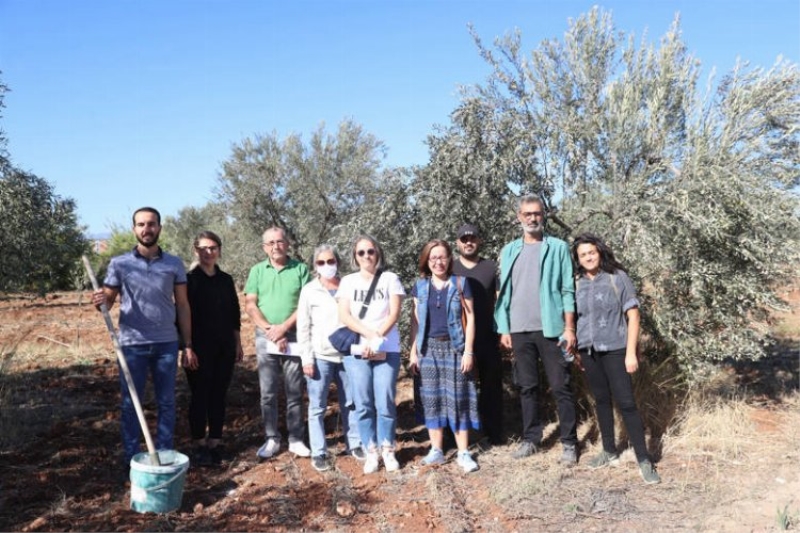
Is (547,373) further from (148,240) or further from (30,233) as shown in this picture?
(30,233)

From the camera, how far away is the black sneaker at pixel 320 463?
16.0 feet

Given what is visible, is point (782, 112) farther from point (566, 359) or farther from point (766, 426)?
point (566, 359)

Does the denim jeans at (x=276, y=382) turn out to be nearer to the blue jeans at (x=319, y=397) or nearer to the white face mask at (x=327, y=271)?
the blue jeans at (x=319, y=397)

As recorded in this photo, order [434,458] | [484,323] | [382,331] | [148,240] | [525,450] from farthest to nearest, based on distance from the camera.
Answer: [484,323] → [525,450] → [434,458] → [382,331] → [148,240]

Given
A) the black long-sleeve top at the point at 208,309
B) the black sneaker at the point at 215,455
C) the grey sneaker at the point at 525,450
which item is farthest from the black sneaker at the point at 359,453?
the black long-sleeve top at the point at 208,309

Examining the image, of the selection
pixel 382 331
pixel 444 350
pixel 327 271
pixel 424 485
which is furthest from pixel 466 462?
pixel 327 271

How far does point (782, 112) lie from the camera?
19.7 feet

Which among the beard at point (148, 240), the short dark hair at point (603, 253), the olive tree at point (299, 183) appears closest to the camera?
the beard at point (148, 240)

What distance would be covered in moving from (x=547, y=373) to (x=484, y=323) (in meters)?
0.65

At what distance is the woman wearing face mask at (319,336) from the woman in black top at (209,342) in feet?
2.17

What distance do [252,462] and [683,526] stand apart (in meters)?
3.23

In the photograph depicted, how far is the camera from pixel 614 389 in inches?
181

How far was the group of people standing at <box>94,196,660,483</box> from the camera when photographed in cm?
458

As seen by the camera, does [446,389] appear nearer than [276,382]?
Yes
